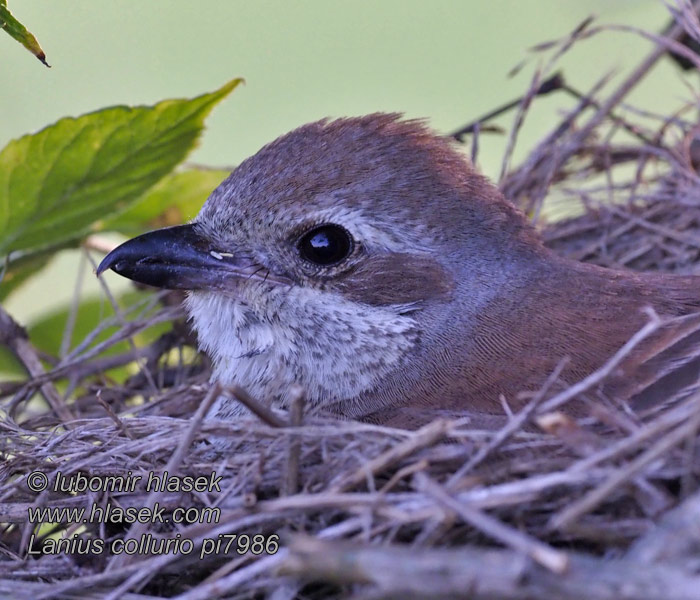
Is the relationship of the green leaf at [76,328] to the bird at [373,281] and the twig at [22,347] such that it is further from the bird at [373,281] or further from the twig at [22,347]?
the bird at [373,281]

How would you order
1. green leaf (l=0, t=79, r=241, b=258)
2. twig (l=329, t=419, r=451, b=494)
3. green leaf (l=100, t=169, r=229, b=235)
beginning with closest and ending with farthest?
twig (l=329, t=419, r=451, b=494) < green leaf (l=0, t=79, r=241, b=258) < green leaf (l=100, t=169, r=229, b=235)

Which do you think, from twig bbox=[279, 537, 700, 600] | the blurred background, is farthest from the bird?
the blurred background

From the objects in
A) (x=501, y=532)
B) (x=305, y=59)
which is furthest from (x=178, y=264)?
(x=305, y=59)

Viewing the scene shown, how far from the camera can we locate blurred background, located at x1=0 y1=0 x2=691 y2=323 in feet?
24.2

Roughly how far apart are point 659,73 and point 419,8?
229cm

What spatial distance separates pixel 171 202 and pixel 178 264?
108 cm

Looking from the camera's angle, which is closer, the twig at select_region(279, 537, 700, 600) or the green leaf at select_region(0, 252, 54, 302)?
the twig at select_region(279, 537, 700, 600)

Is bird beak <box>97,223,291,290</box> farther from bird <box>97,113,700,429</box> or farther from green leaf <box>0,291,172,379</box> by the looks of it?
green leaf <box>0,291,172,379</box>

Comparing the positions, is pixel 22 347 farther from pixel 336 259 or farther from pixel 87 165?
pixel 336 259

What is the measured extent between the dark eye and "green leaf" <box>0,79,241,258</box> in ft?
2.48

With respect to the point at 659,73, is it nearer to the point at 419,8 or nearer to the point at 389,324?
the point at 419,8

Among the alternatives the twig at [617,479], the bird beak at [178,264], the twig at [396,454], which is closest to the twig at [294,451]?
the twig at [396,454]

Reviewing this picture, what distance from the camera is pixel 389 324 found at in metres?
3.47

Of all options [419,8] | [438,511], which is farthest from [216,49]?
[438,511]
